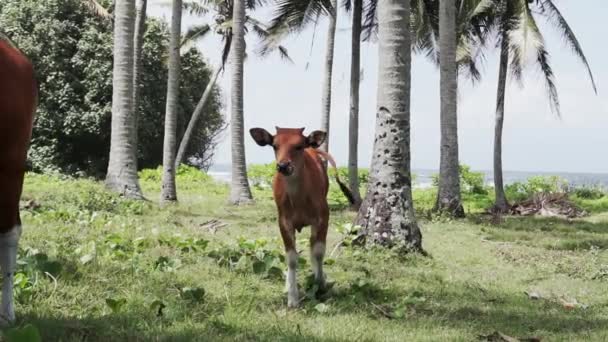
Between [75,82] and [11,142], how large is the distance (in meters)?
28.1

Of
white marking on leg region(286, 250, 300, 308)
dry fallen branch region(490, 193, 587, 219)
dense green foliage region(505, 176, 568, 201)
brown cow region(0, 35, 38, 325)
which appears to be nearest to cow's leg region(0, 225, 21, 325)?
brown cow region(0, 35, 38, 325)

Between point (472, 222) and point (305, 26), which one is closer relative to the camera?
point (472, 222)

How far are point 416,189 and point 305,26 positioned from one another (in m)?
11.7

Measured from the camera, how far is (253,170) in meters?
34.5

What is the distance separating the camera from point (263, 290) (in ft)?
22.5

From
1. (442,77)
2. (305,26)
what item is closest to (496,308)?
(442,77)

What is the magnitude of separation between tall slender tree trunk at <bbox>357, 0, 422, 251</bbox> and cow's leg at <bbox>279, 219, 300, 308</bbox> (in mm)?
4144

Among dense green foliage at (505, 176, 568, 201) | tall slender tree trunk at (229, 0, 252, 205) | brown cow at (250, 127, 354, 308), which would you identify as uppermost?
tall slender tree trunk at (229, 0, 252, 205)

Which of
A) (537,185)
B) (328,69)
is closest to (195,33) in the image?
(328,69)

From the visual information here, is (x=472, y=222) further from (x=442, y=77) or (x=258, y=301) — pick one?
(x=258, y=301)

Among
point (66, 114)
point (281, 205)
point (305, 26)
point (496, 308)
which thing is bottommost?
point (496, 308)

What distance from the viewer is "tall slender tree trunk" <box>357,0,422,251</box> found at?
420 inches

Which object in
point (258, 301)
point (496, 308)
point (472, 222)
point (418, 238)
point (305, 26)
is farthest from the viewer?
point (305, 26)

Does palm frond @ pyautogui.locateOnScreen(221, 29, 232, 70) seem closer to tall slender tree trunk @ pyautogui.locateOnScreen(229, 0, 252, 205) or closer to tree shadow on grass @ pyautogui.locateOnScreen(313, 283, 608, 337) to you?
tall slender tree trunk @ pyautogui.locateOnScreen(229, 0, 252, 205)
